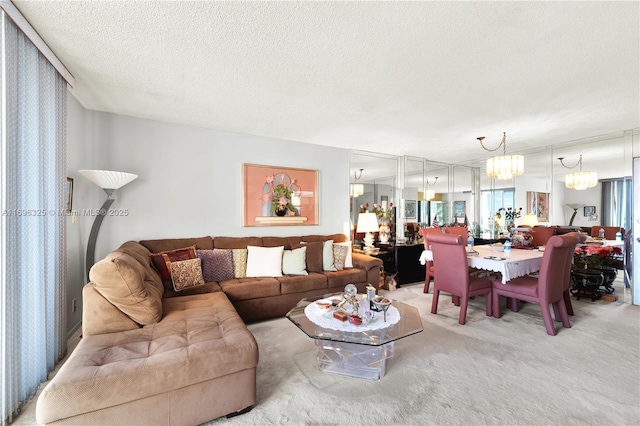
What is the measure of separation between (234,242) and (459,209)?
4899 mm

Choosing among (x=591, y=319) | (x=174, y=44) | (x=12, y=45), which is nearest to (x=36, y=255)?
(x=12, y=45)

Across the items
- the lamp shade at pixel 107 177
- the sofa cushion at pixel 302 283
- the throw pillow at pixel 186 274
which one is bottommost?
the sofa cushion at pixel 302 283

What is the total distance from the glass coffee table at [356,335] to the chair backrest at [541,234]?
360 centimetres

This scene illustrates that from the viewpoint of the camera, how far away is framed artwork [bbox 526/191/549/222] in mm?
4980

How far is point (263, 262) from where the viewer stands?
11.6 ft

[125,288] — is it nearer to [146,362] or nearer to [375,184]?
[146,362]

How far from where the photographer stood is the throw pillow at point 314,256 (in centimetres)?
383

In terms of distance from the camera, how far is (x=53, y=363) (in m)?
2.18

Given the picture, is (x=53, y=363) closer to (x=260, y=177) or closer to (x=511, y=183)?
(x=260, y=177)

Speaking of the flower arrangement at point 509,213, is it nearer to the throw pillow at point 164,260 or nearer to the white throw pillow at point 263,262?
the white throw pillow at point 263,262

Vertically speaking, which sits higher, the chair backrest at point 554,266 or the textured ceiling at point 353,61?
the textured ceiling at point 353,61

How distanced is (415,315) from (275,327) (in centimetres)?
153

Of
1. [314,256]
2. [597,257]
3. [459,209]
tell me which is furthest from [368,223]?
[597,257]

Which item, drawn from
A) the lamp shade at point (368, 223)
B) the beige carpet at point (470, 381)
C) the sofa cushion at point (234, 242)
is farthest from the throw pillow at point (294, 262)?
the lamp shade at point (368, 223)
